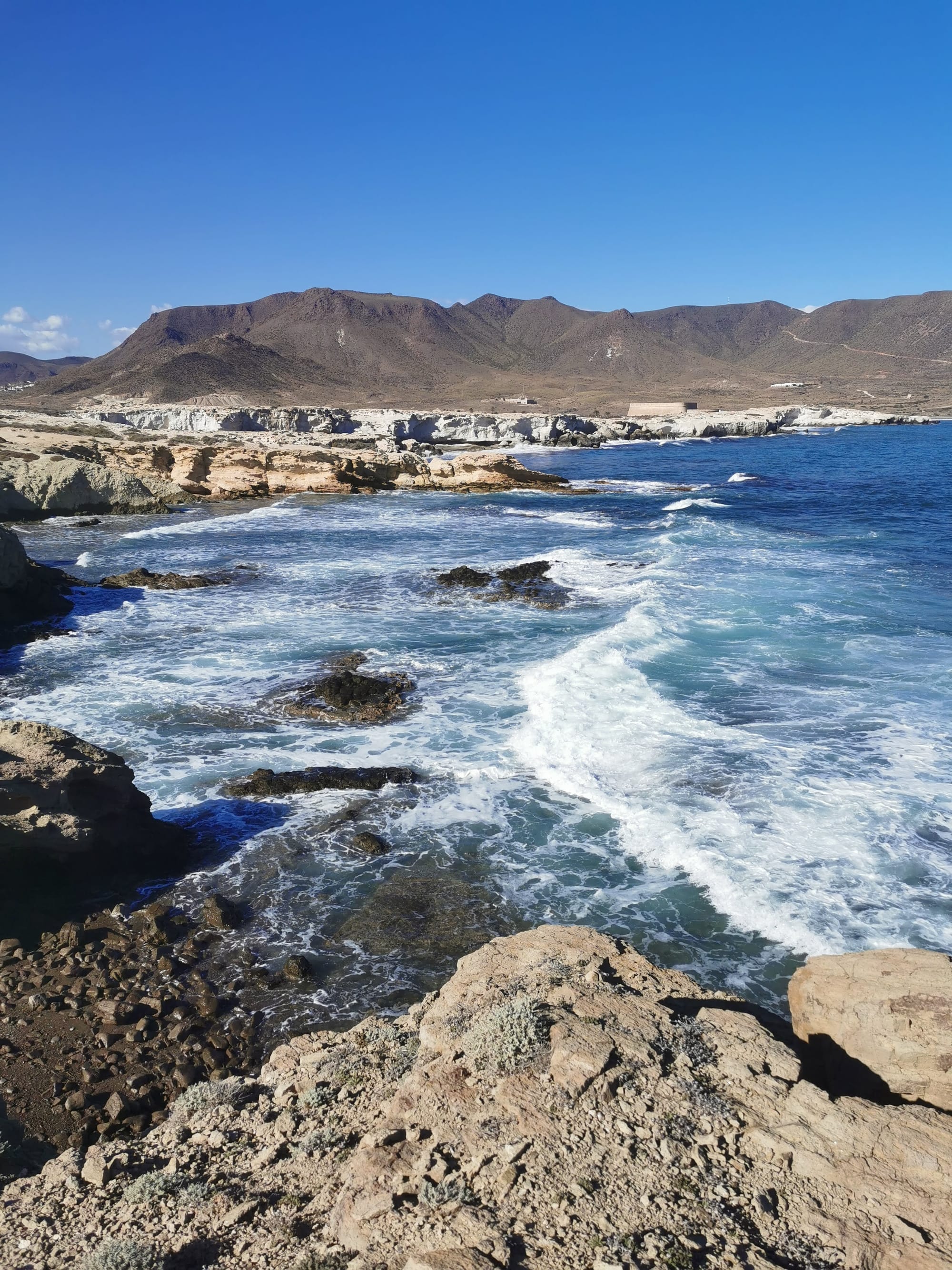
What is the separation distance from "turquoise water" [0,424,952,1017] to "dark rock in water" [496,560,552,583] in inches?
24.7

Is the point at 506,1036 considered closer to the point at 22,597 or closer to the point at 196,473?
the point at 22,597

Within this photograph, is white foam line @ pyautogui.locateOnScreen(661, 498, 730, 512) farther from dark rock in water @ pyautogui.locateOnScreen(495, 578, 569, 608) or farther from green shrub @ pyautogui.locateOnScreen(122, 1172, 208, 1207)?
green shrub @ pyautogui.locateOnScreen(122, 1172, 208, 1207)

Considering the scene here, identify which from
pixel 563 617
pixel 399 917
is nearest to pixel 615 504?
pixel 563 617

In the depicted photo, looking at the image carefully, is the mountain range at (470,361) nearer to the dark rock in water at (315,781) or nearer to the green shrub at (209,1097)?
the dark rock in water at (315,781)

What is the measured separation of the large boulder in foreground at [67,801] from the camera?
24.5 ft

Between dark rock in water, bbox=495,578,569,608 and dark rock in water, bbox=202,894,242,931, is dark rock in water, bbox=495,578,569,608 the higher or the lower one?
the higher one

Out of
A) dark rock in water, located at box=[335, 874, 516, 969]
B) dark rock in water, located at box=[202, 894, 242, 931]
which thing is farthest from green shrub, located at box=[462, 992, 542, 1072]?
dark rock in water, located at box=[202, 894, 242, 931]

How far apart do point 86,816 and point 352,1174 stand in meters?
5.23

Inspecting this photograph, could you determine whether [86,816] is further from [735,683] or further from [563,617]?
[563,617]

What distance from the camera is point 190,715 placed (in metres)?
12.3

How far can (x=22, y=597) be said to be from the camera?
704 inches

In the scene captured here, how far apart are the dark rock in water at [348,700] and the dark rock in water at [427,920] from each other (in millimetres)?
4473

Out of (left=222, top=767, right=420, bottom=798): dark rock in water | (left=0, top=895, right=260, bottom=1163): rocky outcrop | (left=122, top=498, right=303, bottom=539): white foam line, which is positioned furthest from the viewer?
(left=122, top=498, right=303, bottom=539): white foam line

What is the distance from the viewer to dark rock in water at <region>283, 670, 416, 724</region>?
12.3 meters
